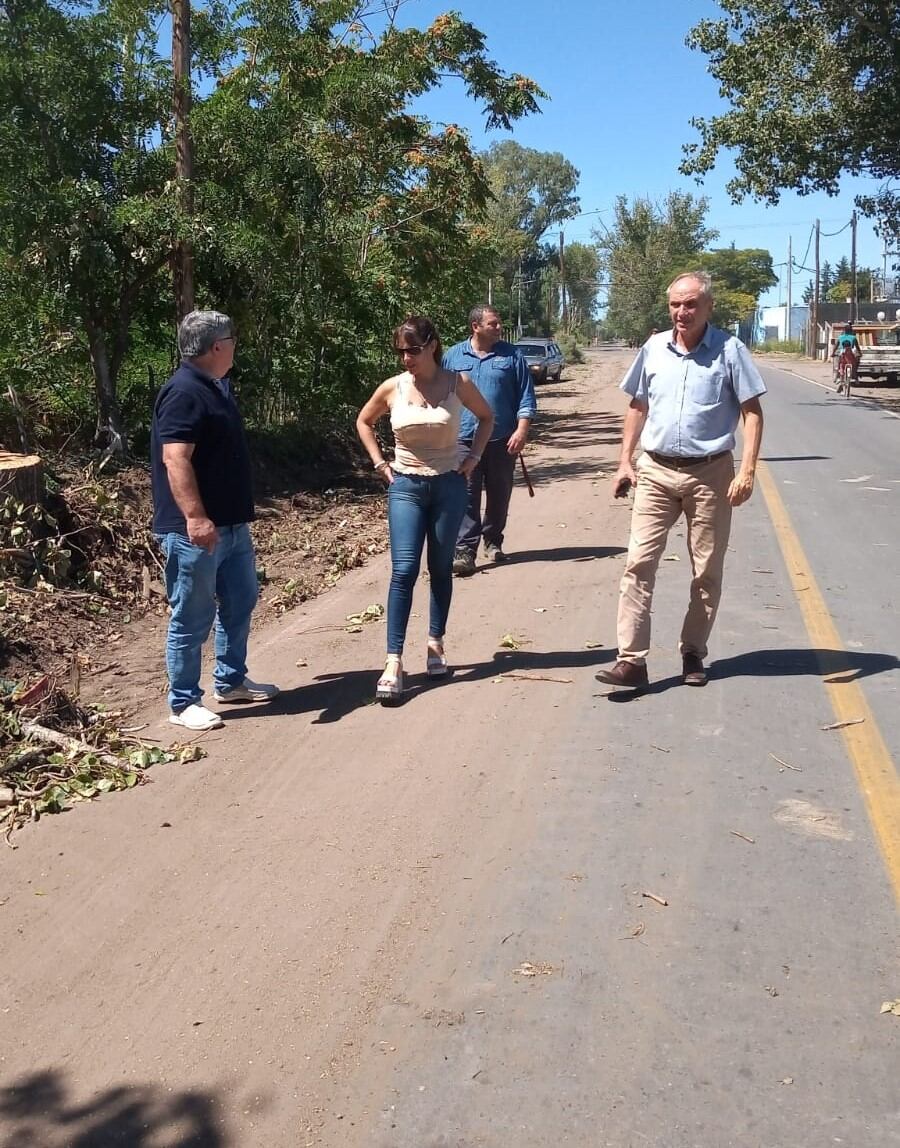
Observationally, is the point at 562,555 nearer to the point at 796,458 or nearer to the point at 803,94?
the point at 796,458

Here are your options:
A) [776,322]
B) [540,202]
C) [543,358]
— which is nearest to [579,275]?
[540,202]

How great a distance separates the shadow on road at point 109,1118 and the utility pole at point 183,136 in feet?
30.9

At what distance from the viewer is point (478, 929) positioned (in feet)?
12.3

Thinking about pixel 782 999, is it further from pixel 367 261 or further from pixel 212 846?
pixel 367 261

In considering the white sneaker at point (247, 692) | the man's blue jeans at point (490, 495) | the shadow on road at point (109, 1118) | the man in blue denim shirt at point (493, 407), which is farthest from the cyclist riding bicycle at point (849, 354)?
the shadow on road at point (109, 1118)

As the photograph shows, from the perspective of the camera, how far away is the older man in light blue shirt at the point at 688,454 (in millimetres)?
5664

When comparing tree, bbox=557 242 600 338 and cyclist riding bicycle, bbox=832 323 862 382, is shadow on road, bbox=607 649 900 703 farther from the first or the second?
tree, bbox=557 242 600 338

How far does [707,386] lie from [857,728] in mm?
1758

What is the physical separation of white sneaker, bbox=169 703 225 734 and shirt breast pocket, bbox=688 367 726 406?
2809mm

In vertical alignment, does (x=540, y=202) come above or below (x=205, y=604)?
above

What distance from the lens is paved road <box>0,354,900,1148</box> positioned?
2.94 meters

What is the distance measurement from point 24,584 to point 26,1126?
5.38 metres

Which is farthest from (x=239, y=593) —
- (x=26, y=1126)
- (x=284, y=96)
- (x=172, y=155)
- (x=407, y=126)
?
(x=407, y=126)

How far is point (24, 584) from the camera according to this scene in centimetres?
785
